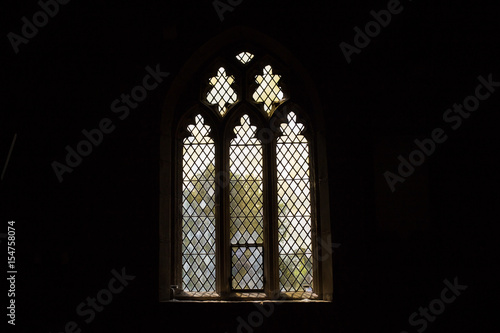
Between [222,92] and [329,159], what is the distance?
1.13 meters

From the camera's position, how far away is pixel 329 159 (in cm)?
388

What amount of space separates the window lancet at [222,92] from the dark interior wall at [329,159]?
0.35 meters

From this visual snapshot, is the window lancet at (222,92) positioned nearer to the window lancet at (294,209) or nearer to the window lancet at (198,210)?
the window lancet at (198,210)

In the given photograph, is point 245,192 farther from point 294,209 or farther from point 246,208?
point 294,209

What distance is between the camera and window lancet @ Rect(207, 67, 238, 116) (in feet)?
14.2

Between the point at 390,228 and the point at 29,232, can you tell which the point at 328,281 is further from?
the point at 29,232

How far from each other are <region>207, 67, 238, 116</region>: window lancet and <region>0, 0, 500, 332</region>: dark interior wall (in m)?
0.35

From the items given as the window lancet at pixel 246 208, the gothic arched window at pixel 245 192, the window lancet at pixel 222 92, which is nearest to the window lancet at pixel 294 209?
the gothic arched window at pixel 245 192

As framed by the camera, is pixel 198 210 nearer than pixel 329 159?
No

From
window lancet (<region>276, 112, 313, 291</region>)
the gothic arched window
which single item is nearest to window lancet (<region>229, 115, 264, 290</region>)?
the gothic arched window

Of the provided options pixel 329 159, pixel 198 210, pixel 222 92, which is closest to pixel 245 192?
pixel 198 210

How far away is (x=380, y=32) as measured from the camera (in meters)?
4.04

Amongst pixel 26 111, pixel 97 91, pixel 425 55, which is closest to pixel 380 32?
pixel 425 55

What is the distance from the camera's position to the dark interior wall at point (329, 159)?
11.9 feet
